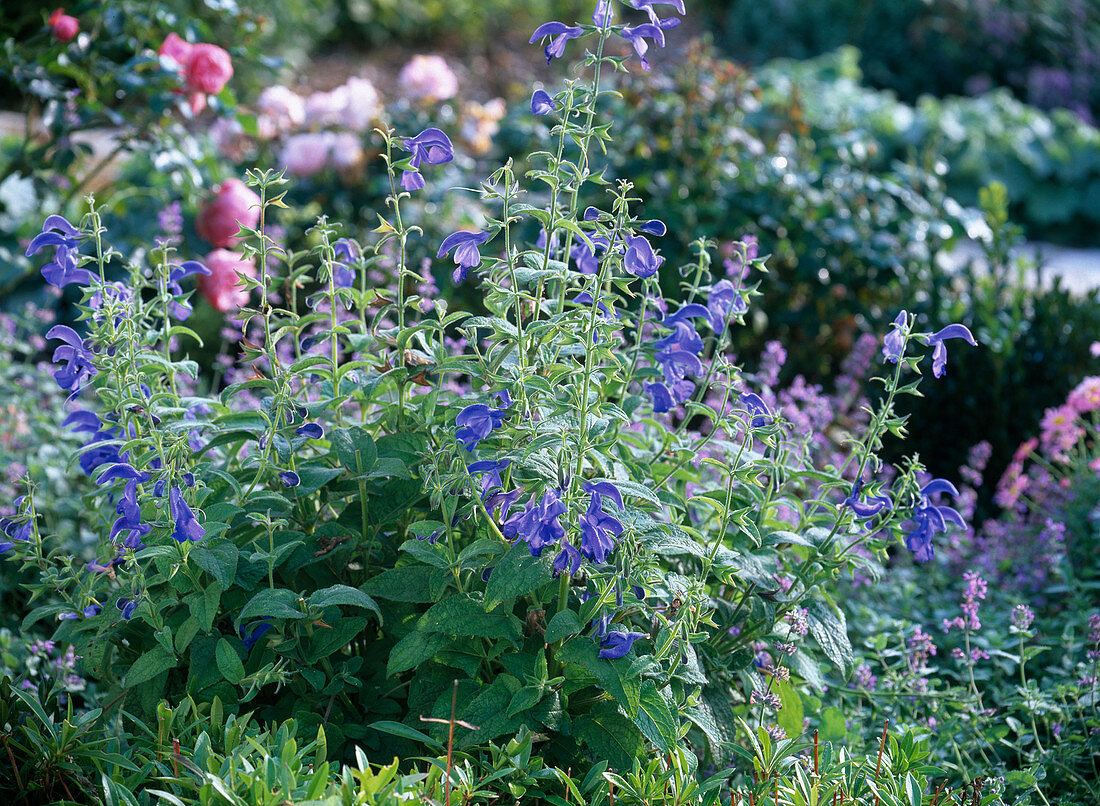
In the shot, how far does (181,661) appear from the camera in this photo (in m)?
1.95

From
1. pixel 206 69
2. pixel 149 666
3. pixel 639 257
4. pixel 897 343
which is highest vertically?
pixel 639 257

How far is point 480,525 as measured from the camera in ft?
6.17

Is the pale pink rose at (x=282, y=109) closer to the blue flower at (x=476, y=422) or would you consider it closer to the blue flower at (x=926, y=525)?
the blue flower at (x=476, y=422)

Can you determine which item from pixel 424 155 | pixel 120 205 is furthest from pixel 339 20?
pixel 424 155

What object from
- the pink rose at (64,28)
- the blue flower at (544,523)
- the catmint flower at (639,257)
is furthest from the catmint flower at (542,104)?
the pink rose at (64,28)

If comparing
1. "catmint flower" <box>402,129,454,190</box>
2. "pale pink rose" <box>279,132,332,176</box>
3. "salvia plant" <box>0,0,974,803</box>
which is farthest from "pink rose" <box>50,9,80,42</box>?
"catmint flower" <box>402,129,454,190</box>

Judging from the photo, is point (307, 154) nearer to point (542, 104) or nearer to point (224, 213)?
point (224, 213)

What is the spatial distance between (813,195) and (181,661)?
327cm

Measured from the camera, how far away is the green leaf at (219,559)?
1.77m

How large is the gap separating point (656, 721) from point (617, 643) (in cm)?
15

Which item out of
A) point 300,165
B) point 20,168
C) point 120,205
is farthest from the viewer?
point 300,165

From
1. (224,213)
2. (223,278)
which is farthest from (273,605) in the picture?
(224,213)

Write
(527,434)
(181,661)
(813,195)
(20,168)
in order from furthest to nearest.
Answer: (813,195) < (20,168) < (181,661) < (527,434)

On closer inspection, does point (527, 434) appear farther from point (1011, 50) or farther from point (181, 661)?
point (1011, 50)
